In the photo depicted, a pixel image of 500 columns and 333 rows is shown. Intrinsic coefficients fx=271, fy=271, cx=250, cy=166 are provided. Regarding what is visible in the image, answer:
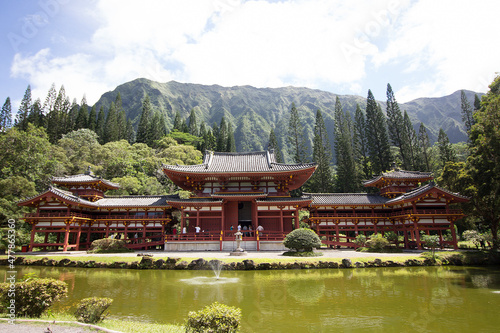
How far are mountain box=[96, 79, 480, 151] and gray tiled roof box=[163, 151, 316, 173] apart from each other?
3300 inches

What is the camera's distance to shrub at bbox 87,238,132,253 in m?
23.2

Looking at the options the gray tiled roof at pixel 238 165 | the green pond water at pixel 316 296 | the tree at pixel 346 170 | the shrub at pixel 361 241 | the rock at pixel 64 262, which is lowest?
the green pond water at pixel 316 296

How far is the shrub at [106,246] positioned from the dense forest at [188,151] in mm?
9652

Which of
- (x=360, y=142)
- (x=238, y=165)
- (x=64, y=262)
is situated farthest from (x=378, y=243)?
(x=360, y=142)

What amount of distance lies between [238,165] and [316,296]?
66.9 feet

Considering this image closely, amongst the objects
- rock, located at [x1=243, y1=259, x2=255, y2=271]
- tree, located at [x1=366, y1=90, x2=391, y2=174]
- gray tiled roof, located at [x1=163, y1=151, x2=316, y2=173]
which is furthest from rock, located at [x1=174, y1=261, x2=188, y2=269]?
tree, located at [x1=366, y1=90, x2=391, y2=174]

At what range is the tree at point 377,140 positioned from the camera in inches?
1983

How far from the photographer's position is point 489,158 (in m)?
19.6

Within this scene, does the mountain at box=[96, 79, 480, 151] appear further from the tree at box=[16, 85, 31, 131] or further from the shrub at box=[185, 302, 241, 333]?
the shrub at box=[185, 302, 241, 333]

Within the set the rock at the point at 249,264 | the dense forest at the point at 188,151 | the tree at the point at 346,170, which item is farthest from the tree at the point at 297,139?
the rock at the point at 249,264

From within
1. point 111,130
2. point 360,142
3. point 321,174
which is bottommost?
point 321,174

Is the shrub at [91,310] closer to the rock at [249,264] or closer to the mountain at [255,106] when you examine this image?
the rock at [249,264]

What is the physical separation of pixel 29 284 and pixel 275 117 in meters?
147

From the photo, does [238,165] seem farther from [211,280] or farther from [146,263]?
[211,280]
